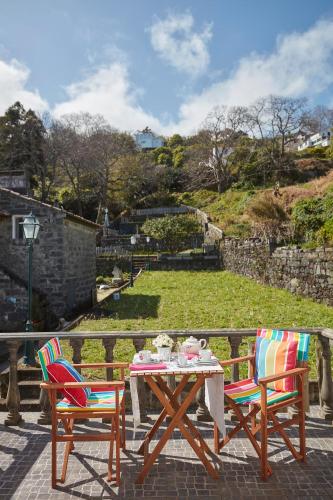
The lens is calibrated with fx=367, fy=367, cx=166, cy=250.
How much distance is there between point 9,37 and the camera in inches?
240

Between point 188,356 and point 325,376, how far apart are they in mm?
1700

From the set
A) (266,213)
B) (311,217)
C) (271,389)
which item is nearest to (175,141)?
(266,213)

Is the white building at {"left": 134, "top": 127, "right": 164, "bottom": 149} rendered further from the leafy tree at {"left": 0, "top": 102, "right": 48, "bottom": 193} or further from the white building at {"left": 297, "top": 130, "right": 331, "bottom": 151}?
the leafy tree at {"left": 0, "top": 102, "right": 48, "bottom": 193}

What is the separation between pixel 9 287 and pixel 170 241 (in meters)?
19.0

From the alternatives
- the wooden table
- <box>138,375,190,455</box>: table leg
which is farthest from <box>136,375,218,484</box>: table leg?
<box>138,375,190,455</box>: table leg

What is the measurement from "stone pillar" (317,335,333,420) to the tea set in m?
1.48

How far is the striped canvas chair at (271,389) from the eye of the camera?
3201 mm

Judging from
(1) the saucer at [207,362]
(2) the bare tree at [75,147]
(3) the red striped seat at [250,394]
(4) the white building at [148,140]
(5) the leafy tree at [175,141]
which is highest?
(4) the white building at [148,140]

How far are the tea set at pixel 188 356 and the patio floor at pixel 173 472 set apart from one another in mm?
917

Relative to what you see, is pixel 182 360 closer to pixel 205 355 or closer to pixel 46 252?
pixel 205 355

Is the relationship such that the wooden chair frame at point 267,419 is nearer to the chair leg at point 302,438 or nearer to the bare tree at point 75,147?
the chair leg at point 302,438

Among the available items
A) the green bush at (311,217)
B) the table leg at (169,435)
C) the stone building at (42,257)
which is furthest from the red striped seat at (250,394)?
the green bush at (311,217)

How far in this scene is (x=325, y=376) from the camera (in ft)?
13.5

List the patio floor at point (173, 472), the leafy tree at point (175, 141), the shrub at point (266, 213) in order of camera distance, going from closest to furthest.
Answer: the patio floor at point (173, 472), the shrub at point (266, 213), the leafy tree at point (175, 141)
